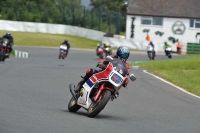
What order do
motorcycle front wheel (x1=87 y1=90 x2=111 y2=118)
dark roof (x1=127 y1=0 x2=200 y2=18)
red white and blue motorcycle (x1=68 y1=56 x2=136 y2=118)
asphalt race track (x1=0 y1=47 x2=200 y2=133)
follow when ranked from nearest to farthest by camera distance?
asphalt race track (x1=0 y1=47 x2=200 y2=133)
motorcycle front wheel (x1=87 y1=90 x2=111 y2=118)
red white and blue motorcycle (x1=68 y1=56 x2=136 y2=118)
dark roof (x1=127 y1=0 x2=200 y2=18)

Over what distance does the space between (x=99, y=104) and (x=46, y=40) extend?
5270 centimetres

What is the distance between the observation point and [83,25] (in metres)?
73.8

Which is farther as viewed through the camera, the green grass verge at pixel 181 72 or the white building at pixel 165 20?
the white building at pixel 165 20

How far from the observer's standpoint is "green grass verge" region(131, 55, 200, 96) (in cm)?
2225

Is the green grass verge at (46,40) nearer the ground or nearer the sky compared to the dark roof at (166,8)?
nearer the ground

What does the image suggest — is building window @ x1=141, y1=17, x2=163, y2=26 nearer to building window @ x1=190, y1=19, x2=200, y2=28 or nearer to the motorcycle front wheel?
building window @ x1=190, y1=19, x2=200, y2=28

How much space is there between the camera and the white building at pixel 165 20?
225 ft

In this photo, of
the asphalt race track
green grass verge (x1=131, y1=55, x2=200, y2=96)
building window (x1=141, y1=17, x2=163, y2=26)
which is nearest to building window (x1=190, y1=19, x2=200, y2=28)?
building window (x1=141, y1=17, x2=163, y2=26)

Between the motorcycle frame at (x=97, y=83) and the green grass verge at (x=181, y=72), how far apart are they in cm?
819

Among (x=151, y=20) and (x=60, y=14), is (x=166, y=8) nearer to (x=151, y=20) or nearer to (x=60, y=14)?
(x=151, y=20)

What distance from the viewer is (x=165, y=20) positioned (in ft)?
226

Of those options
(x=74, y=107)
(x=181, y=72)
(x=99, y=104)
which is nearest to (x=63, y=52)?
(x=181, y=72)

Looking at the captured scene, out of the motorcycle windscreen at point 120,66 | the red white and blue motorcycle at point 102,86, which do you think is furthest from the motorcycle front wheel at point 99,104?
the motorcycle windscreen at point 120,66

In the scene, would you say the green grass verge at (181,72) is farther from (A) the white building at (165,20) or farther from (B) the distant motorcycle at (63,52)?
(A) the white building at (165,20)
